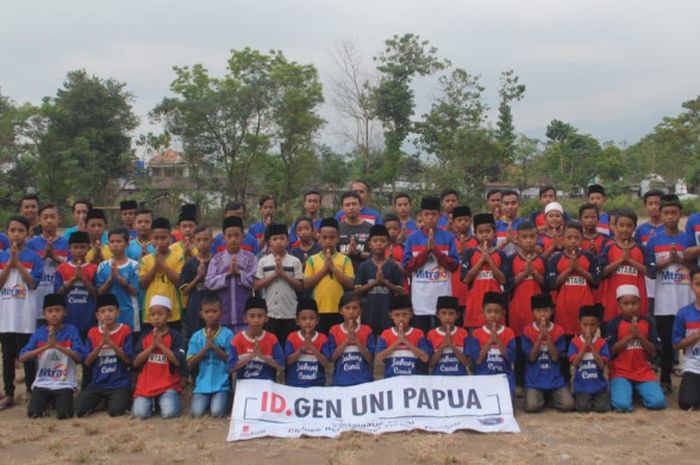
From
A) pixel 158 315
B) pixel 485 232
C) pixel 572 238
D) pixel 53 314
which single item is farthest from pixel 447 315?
pixel 53 314

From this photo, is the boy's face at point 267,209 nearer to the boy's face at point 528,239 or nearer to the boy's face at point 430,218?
the boy's face at point 430,218

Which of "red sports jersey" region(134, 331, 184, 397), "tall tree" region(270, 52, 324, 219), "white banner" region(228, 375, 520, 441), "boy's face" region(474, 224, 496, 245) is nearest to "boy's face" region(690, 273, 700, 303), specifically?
"boy's face" region(474, 224, 496, 245)

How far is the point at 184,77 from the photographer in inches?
1156

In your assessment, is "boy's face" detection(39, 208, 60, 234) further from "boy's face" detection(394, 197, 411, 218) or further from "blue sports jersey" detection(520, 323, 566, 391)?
"blue sports jersey" detection(520, 323, 566, 391)

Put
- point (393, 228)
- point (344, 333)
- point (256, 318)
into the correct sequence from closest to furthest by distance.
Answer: point (256, 318) < point (344, 333) < point (393, 228)

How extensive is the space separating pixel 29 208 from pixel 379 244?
4176 millimetres

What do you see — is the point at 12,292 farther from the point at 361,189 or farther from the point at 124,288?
the point at 361,189

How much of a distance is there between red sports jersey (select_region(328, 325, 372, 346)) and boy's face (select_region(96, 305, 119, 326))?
2123 millimetres

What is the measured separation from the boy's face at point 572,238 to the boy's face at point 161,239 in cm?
422

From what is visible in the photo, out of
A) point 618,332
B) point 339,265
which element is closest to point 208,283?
point 339,265

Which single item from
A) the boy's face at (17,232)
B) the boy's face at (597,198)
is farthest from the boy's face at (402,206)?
the boy's face at (17,232)

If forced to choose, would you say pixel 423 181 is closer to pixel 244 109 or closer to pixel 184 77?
Result: pixel 244 109

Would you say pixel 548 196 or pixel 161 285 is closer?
pixel 161 285

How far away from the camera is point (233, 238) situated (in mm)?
6746
